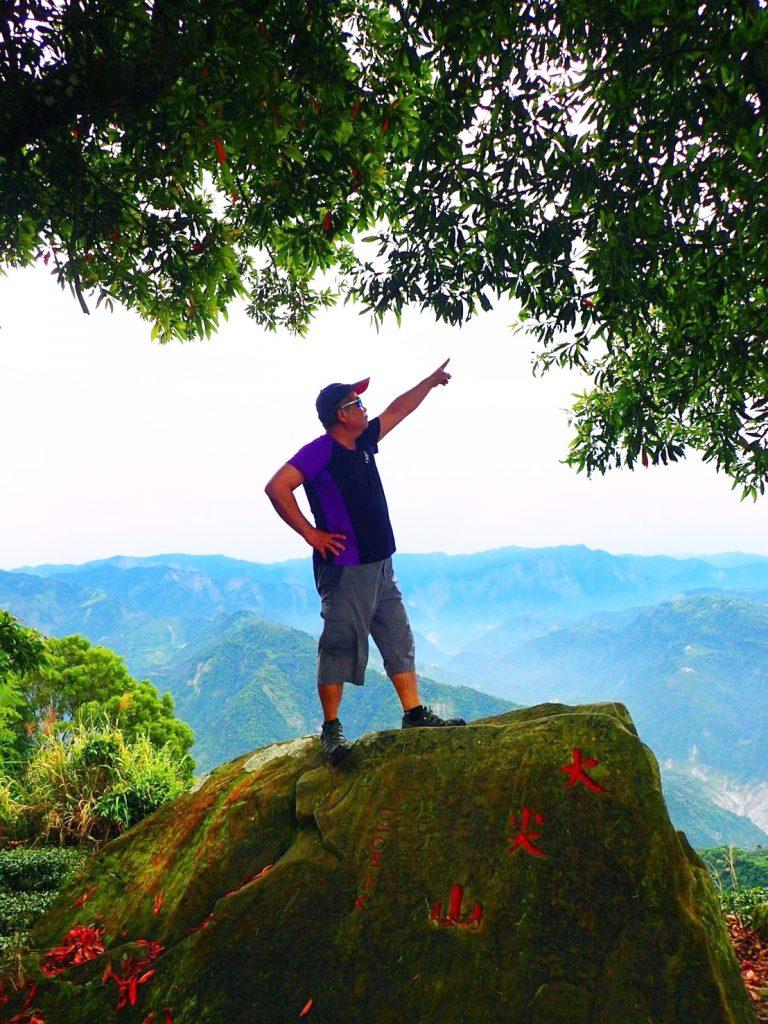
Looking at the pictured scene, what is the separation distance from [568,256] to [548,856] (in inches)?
168

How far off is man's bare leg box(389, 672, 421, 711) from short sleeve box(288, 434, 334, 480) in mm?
1796

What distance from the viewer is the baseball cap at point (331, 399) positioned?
4863 mm

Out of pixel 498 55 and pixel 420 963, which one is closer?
pixel 420 963

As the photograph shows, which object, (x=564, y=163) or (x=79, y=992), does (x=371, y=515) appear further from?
(x=79, y=992)

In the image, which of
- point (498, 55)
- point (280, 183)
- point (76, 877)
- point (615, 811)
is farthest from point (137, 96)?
point (76, 877)

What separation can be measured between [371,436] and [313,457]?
0.61 m

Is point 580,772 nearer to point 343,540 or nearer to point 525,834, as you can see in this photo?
point 525,834

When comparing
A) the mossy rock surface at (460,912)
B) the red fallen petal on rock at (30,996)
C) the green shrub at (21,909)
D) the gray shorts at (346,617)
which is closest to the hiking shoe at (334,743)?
the mossy rock surface at (460,912)

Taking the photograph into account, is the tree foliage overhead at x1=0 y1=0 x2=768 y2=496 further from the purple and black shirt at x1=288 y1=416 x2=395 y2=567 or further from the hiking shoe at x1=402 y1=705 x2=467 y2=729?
the hiking shoe at x1=402 y1=705 x2=467 y2=729

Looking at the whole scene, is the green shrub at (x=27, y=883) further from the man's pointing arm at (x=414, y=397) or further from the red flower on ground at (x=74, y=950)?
the man's pointing arm at (x=414, y=397)

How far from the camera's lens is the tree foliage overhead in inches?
165

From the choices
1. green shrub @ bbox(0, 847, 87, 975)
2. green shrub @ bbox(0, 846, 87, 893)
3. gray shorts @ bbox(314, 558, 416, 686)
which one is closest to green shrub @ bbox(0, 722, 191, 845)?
green shrub @ bbox(0, 847, 87, 975)

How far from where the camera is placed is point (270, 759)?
5426mm

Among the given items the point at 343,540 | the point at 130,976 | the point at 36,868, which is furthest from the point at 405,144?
the point at 36,868
